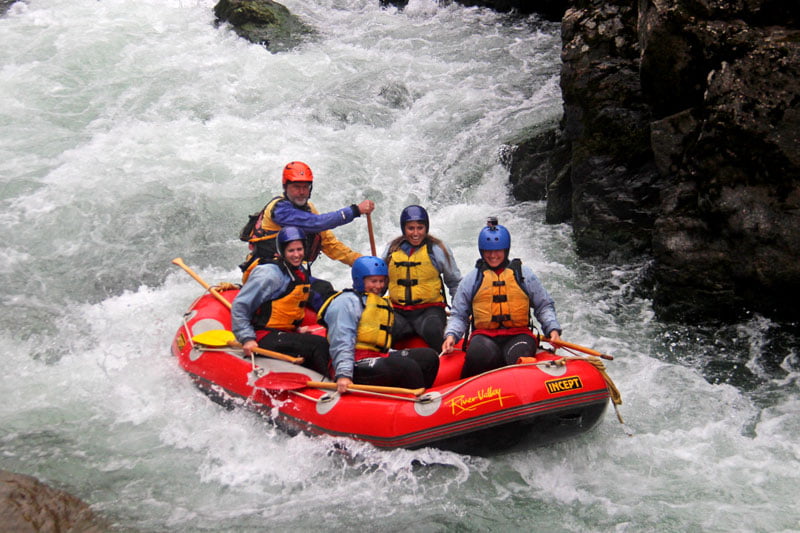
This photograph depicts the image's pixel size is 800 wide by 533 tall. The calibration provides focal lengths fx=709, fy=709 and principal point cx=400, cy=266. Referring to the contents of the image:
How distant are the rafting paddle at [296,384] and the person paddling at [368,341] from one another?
0.11m

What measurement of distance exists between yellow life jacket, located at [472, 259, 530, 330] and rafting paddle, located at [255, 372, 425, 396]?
781 mm

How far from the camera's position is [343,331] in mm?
4852

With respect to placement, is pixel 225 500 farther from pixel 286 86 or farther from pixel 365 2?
pixel 365 2

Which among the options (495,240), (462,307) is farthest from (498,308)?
(495,240)

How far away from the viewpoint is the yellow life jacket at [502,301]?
16.4 ft

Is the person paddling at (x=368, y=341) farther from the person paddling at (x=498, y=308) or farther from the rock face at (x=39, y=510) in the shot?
the rock face at (x=39, y=510)

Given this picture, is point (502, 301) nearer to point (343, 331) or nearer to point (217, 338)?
point (343, 331)

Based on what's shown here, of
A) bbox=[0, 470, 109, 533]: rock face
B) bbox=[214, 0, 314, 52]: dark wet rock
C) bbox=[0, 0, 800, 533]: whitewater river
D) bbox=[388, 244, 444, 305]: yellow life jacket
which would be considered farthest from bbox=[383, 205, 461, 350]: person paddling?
Result: bbox=[214, 0, 314, 52]: dark wet rock

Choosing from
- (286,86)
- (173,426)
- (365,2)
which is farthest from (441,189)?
(365,2)

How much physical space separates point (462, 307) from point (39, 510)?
3.03m

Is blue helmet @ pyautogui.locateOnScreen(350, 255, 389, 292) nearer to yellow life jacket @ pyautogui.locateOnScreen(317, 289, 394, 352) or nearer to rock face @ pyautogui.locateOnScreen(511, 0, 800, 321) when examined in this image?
yellow life jacket @ pyautogui.locateOnScreen(317, 289, 394, 352)

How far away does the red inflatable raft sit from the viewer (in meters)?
4.48

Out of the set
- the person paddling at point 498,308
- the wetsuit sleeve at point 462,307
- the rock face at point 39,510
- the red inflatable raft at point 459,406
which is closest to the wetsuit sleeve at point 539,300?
the person paddling at point 498,308

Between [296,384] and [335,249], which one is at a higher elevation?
[335,249]
